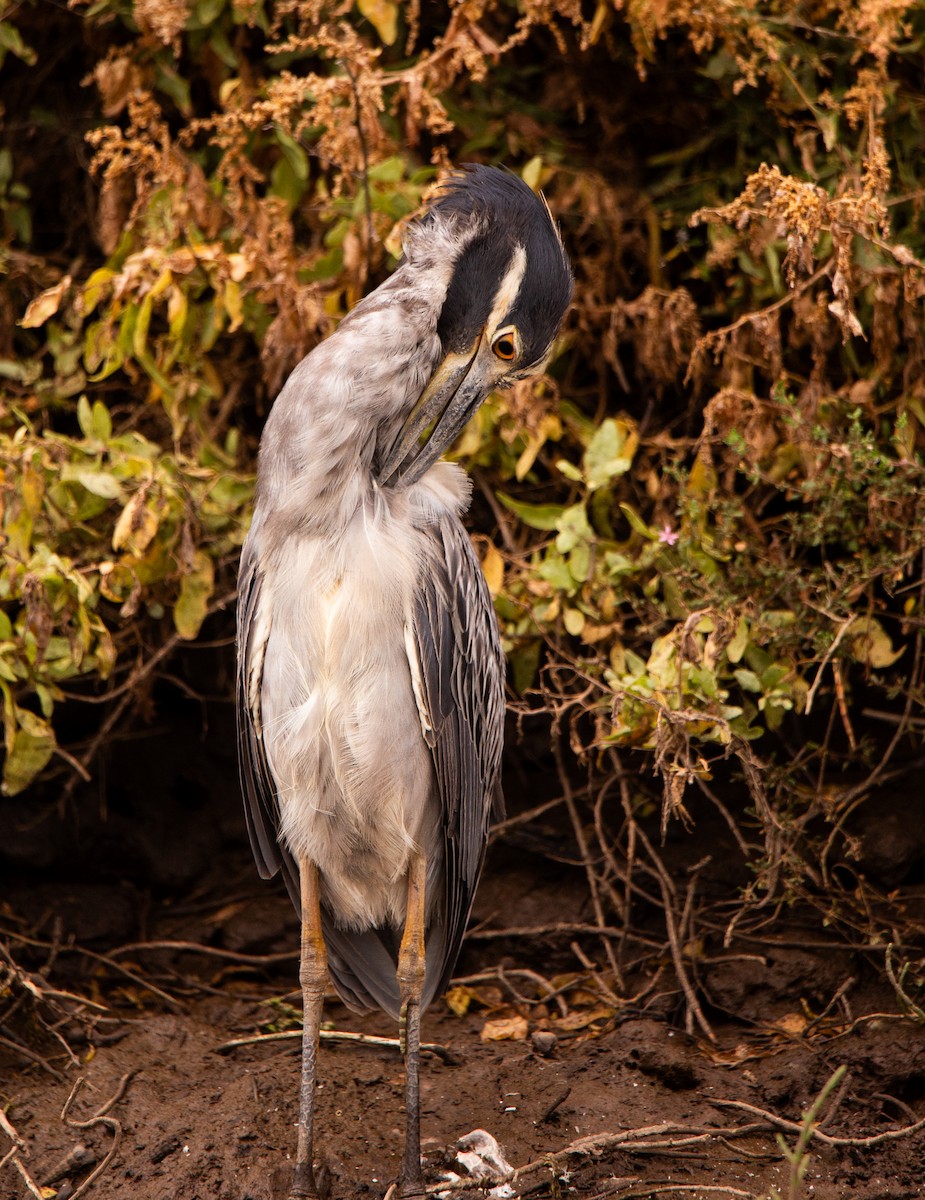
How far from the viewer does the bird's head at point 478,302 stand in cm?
332

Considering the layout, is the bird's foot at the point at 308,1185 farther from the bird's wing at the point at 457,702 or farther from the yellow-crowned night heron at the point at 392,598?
the bird's wing at the point at 457,702

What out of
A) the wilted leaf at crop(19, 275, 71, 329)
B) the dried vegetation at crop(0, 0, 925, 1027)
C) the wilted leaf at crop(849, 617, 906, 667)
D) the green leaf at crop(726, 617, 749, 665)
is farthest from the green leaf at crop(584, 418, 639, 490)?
the wilted leaf at crop(19, 275, 71, 329)

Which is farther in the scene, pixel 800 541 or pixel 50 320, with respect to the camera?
pixel 50 320

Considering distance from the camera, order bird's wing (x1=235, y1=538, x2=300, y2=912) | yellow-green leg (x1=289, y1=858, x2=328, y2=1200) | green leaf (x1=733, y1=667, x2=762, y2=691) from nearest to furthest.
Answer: yellow-green leg (x1=289, y1=858, x2=328, y2=1200) → bird's wing (x1=235, y1=538, x2=300, y2=912) → green leaf (x1=733, y1=667, x2=762, y2=691)

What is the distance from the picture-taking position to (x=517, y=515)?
4.21 metres

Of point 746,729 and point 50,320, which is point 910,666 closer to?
point 746,729

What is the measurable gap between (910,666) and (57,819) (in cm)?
301

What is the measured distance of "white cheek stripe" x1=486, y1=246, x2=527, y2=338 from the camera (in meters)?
3.34

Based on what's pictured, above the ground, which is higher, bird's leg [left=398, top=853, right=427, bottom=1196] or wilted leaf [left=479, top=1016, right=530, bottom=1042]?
bird's leg [left=398, top=853, right=427, bottom=1196]

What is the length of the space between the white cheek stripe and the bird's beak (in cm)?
5

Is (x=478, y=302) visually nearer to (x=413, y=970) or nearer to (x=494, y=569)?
(x=494, y=569)

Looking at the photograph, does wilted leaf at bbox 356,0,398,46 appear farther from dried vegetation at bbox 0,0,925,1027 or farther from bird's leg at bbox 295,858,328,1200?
bird's leg at bbox 295,858,328,1200

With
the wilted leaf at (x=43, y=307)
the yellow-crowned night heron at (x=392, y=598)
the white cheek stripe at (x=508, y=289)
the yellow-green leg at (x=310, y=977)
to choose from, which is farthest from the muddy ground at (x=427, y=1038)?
the white cheek stripe at (x=508, y=289)

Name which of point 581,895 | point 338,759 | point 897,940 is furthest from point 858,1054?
point 338,759
